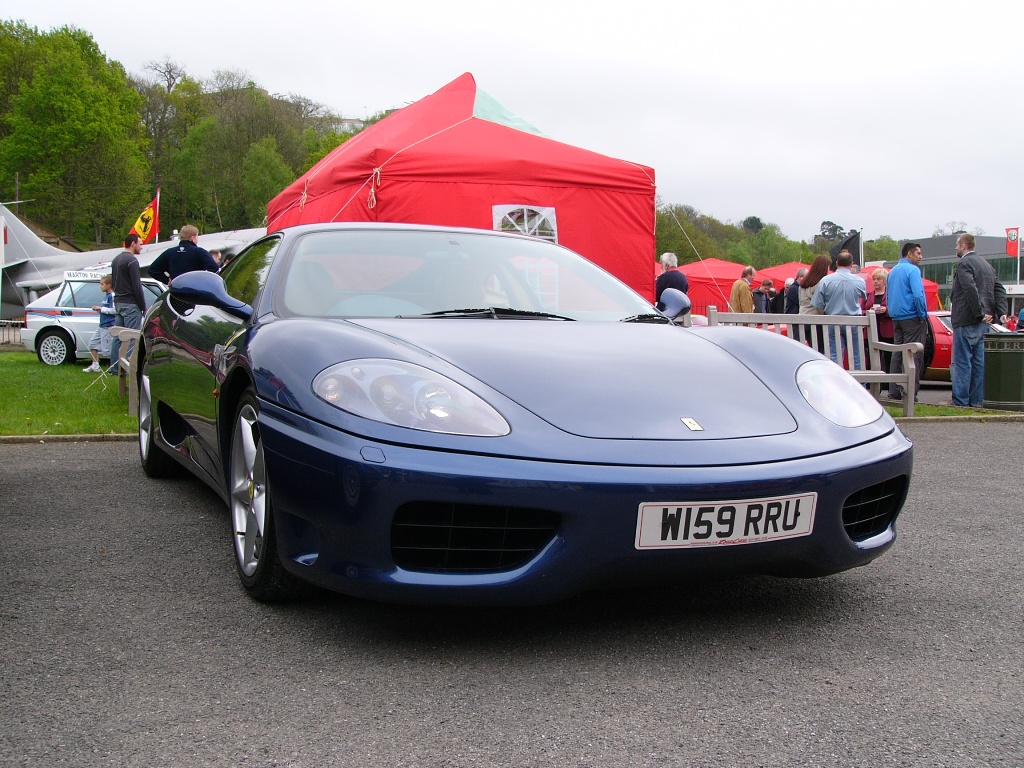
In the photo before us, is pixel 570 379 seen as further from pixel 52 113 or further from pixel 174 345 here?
pixel 52 113

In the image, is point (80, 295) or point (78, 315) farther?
point (80, 295)

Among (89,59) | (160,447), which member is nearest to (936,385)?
(160,447)

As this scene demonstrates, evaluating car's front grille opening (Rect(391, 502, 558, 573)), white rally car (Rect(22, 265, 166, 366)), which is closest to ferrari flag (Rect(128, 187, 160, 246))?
white rally car (Rect(22, 265, 166, 366))

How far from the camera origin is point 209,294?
342 cm

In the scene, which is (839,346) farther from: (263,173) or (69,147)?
(263,173)

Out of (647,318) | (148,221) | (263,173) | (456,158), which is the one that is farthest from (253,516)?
(263,173)

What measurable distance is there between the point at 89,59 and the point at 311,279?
65.6 m

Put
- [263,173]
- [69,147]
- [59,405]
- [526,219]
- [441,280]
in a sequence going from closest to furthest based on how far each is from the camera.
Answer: [441,280], [59,405], [526,219], [69,147], [263,173]

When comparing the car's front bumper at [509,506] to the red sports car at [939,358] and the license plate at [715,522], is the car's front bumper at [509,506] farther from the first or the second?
the red sports car at [939,358]

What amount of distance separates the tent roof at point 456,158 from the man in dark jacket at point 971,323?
338cm

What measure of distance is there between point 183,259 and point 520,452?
8836mm

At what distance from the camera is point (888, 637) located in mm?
2736

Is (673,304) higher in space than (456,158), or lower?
lower

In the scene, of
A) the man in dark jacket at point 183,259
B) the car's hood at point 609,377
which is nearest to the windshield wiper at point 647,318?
the car's hood at point 609,377
